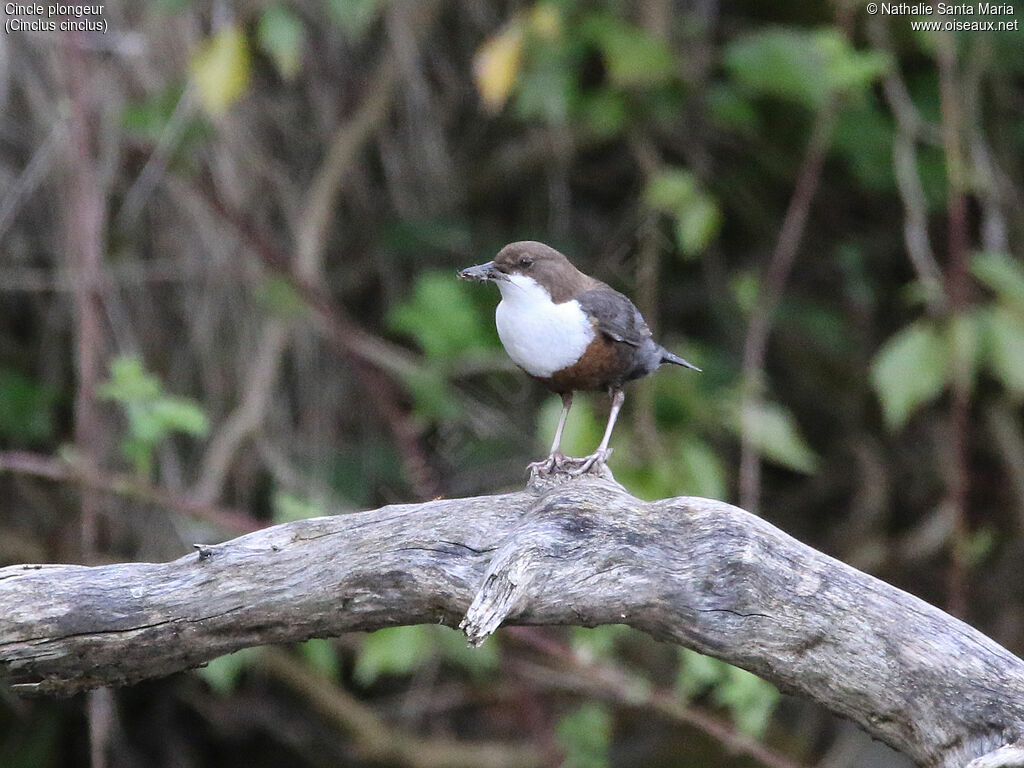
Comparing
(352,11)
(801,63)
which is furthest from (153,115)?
(801,63)

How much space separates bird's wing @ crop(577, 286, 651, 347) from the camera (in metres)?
3.19

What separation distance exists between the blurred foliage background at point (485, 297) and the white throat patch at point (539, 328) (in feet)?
2.39

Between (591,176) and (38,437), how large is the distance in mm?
2818

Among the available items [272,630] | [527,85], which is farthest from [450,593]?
[527,85]

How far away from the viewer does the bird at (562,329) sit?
10.2 feet

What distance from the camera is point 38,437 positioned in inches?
189

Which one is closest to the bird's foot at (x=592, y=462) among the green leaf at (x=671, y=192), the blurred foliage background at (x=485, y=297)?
the blurred foliage background at (x=485, y=297)

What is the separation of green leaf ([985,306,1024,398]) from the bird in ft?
5.10

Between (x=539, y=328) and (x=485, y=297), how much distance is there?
6.28 ft

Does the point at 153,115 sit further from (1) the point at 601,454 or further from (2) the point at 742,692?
(2) the point at 742,692

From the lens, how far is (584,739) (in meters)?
4.48

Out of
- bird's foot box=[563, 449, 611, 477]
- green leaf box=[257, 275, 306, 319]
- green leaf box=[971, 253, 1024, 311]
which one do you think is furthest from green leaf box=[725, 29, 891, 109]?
green leaf box=[257, 275, 306, 319]

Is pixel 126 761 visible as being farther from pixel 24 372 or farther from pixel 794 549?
pixel 794 549

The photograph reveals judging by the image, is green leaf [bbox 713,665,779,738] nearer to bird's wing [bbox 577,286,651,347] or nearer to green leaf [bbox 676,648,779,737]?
green leaf [bbox 676,648,779,737]
